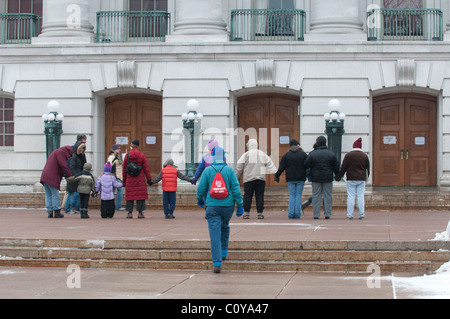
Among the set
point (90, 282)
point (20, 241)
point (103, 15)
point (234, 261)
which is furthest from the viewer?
point (103, 15)

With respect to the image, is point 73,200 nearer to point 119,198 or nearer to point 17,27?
point 119,198

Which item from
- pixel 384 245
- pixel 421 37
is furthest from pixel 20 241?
pixel 421 37

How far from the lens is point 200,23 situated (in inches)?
984

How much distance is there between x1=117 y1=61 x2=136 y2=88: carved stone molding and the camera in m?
24.9

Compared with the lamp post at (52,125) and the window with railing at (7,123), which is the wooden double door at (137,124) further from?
the window with railing at (7,123)

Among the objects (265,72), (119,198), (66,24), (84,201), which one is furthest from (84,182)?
(66,24)

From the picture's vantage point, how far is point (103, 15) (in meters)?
26.1

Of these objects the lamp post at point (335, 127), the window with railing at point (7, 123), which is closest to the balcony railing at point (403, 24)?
the lamp post at point (335, 127)

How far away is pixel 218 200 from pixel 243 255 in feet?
4.21

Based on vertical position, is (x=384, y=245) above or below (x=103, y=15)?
below

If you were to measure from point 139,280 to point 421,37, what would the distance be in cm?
1729
